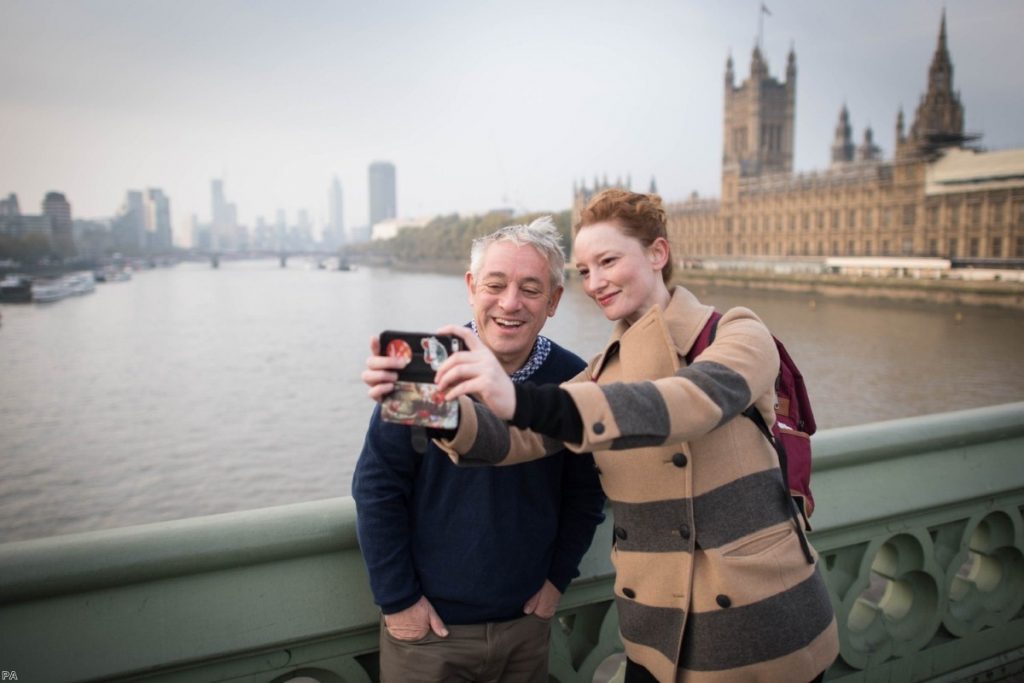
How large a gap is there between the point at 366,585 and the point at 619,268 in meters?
0.74

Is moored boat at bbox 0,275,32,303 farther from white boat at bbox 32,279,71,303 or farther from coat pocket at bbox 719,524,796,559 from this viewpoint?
coat pocket at bbox 719,524,796,559

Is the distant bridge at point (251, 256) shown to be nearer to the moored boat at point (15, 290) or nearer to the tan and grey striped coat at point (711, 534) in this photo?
the moored boat at point (15, 290)

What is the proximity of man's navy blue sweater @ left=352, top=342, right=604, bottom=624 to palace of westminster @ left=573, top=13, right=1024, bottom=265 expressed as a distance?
29.1 m

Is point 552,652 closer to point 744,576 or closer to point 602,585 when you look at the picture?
point 602,585

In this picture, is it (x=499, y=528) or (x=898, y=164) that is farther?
(x=898, y=164)

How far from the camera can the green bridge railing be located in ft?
3.75

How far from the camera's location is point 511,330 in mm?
1410

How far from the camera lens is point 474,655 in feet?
4.62

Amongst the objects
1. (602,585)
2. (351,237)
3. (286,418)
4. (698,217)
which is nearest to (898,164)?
(698,217)

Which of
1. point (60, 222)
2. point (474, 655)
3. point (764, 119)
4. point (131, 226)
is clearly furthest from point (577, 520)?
point (131, 226)

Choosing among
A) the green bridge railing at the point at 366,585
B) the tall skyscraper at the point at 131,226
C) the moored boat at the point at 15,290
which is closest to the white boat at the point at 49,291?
the moored boat at the point at 15,290

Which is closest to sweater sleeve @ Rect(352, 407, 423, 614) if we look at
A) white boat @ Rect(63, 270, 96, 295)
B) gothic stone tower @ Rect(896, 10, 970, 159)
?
white boat @ Rect(63, 270, 96, 295)

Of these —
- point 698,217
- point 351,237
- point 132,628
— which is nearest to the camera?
point 132,628

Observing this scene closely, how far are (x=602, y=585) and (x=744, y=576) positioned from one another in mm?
498
